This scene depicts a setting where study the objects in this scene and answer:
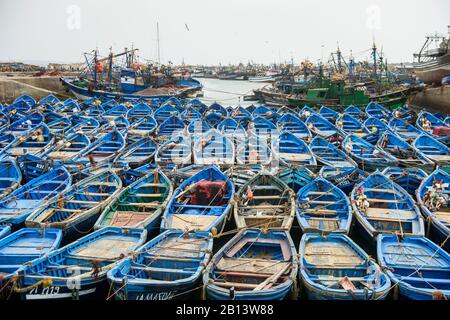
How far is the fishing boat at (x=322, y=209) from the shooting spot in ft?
38.1

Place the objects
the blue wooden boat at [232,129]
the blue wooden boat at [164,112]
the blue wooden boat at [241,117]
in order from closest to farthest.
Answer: the blue wooden boat at [232,129] < the blue wooden boat at [241,117] < the blue wooden boat at [164,112]

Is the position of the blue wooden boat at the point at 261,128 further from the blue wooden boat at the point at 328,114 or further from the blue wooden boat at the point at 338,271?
the blue wooden boat at the point at 338,271

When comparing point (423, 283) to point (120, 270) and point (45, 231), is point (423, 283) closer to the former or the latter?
point (120, 270)

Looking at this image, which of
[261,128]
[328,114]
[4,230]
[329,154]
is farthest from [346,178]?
[328,114]

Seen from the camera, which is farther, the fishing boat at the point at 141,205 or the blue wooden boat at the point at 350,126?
the blue wooden boat at the point at 350,126

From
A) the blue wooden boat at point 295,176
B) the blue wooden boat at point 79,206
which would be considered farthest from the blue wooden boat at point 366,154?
the blue wooden boat at point 79,206

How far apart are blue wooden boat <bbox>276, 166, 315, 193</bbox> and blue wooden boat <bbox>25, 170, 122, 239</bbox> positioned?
7.38m

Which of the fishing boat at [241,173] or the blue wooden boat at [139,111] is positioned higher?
the blue wooden boat at [139,111]

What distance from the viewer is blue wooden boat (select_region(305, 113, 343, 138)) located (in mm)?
24016

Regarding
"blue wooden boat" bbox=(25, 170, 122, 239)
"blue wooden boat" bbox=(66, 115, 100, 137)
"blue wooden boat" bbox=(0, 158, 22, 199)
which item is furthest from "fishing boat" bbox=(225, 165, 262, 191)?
"blue wooden boat" bbox=(66, 115, 100, 137)

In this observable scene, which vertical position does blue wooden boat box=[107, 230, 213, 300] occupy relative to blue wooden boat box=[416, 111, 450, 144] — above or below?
below

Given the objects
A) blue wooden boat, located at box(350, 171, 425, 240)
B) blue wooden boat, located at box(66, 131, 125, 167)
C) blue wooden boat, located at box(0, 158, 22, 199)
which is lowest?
blue wooden boat, located at box(350, 171, 425, 240)

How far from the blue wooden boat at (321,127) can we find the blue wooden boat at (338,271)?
45.5 feet

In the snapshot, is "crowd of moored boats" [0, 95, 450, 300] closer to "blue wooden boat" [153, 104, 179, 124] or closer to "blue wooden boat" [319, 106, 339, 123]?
"blue wooden boat" [319, 106, 339, 123]
